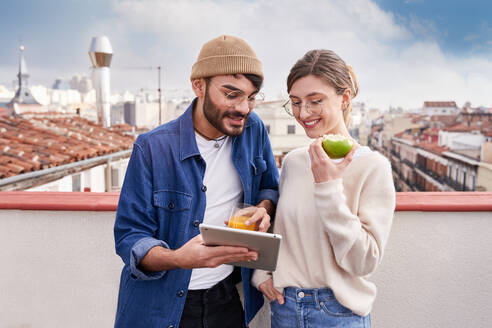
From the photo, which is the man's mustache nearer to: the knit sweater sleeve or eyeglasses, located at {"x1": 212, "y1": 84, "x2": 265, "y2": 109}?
eyeglasses, located at {"x1": 212, "y1": 84, "x2": 265, "y2": 109}

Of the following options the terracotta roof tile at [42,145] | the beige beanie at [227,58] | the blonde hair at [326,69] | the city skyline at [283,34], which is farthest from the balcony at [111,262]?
the city skyline at [283,34]

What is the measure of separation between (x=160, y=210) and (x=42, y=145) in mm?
8735

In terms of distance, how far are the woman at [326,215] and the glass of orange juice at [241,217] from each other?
0.52 ft

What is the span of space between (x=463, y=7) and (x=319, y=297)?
11700 centimetres

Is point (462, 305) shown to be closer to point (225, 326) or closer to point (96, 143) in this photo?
point (225, 326)

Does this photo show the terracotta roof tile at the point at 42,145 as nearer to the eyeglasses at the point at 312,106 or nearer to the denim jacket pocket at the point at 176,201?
the denim jacket pocket at the point at 176,201

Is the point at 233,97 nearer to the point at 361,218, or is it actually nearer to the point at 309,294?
the point at 361,218

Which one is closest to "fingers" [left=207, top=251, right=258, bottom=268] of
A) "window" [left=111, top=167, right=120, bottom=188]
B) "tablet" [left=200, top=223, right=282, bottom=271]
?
"tablet" [left=200, top=223, right=282, bottom=271]

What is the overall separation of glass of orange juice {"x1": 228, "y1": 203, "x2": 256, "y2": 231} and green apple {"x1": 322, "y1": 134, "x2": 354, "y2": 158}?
34 centimetres

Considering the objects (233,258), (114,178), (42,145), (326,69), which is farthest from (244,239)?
(114,178)

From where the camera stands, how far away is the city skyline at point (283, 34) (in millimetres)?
92375

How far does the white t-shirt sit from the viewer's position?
1687 mm

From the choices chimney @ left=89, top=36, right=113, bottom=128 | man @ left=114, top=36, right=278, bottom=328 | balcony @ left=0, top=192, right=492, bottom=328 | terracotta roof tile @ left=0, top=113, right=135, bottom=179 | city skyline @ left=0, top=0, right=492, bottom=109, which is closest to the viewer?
man @ left=114, top=36, right=278, bottom=328

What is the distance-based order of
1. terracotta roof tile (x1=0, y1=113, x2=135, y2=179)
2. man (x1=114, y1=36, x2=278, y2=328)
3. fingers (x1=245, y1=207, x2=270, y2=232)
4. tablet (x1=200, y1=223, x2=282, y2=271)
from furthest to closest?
terracotta roof tile (x1=0, y1=113, x2=135, y2=179), man (x1=114, y1=36, x2=278, y2=328), fingers (x1=245, y1=207, x2=270, y2=232), tablet (x1=200, y1=223, x2=282, y2=271)
